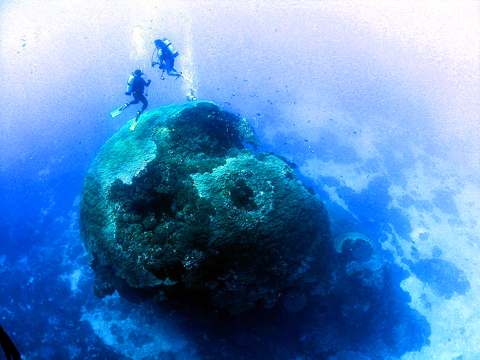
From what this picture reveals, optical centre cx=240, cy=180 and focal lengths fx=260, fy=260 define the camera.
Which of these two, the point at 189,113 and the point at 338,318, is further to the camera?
the point at 338,318

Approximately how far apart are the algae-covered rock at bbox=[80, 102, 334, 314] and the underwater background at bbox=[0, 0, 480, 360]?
333cm

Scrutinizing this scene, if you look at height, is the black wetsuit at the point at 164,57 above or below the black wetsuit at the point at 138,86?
above

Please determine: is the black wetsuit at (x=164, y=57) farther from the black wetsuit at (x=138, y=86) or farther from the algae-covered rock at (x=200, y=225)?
the algae-covered rock at (x=200, y=225)

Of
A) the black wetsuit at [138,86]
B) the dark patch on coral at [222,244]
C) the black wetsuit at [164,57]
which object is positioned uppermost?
the black wetsuit at [164,57]

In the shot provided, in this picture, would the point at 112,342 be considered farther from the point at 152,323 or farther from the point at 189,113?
the point at 189,113

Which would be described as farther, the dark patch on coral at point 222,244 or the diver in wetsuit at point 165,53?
the diver in wetsuit at point 165,53

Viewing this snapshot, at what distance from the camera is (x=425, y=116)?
3441 centimetres

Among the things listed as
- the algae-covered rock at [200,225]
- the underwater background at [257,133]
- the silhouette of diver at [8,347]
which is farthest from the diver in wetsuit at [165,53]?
the silhouette of diver at [8,347]

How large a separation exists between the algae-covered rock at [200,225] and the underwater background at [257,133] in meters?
3.33

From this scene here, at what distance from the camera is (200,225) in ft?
27.3

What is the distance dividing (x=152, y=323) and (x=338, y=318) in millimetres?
9229

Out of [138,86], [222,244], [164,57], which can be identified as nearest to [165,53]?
[164,57]

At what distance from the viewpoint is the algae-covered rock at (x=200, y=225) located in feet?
27.3

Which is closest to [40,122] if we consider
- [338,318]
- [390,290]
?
[338,318]
